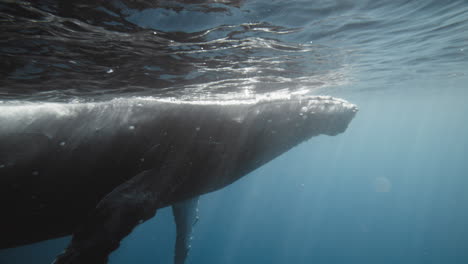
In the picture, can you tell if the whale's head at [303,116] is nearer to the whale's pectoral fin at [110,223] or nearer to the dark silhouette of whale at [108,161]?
the dark silhouette of whale at [108,161]

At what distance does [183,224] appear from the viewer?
6566 millimetres

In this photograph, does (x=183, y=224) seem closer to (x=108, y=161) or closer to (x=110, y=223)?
(x=108, y=161)

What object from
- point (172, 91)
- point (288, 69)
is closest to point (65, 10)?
point (172, 91)

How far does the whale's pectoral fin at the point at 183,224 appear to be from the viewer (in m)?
6.44

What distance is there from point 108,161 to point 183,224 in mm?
3492

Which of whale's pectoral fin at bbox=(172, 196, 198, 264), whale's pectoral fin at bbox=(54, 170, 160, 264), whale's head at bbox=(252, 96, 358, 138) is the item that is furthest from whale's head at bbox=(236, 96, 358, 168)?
whale's pectoral fin at bbox=(172, 196, 198, 264)

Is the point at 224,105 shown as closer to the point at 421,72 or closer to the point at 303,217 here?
the point at 421,72

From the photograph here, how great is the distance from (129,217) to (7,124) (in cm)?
252

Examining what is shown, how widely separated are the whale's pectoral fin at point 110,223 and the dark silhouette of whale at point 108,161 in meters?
0.01

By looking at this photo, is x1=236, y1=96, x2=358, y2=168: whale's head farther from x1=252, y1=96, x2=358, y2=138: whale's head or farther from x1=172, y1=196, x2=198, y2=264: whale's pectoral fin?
x1=172, y1=196, x2=198, y2=264: whale's pectoral fin

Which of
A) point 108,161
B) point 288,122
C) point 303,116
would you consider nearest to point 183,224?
point 108,161

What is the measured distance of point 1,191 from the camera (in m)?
3.26

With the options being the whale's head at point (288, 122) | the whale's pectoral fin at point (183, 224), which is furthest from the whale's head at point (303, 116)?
the whale's pectoral fin at point (183, 224)

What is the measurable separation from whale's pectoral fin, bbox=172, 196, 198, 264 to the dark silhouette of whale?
1958mm
